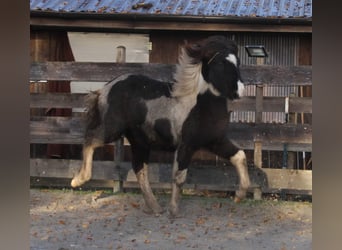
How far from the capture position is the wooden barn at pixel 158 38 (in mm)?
7668

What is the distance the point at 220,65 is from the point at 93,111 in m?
1.64

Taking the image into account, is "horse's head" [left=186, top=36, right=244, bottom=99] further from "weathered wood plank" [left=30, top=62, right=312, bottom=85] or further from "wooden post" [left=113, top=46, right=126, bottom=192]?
"wooden post" [left=113, top=46, right=126, bottom=192]

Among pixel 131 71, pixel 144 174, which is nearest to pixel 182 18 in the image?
pixel 131 71

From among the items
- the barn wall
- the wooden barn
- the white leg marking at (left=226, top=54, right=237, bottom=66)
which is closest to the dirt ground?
the wooden barn

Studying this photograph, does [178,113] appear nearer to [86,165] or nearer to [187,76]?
[187,76]

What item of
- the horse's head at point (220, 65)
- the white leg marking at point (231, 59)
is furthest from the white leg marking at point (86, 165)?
the white leg marking at point (231, 59)

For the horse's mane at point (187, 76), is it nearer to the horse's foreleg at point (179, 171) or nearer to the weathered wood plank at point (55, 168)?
the horse's foreleg at point (179, 171)

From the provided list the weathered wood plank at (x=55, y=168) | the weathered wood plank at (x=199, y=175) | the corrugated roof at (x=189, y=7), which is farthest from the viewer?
the corrugated roof at (x=189, y=7)

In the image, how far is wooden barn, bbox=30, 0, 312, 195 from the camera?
7.67 metres

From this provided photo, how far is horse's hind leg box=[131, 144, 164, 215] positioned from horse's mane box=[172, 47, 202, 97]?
0.84 meters

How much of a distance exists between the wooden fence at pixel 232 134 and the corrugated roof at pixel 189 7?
109 cm
